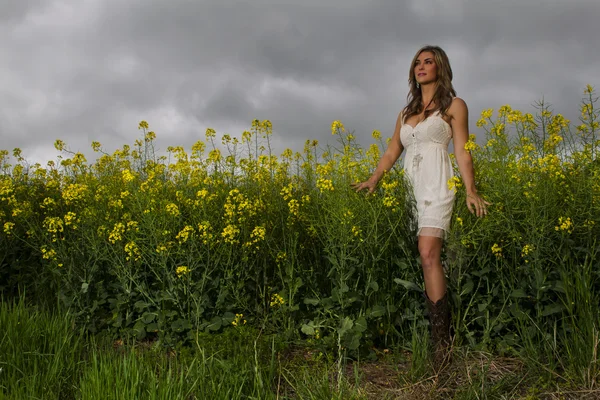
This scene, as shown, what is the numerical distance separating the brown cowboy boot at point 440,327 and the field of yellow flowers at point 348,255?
0.14 meters

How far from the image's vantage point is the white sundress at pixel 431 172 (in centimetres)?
375

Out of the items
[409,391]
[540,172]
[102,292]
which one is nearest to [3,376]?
[102,292]

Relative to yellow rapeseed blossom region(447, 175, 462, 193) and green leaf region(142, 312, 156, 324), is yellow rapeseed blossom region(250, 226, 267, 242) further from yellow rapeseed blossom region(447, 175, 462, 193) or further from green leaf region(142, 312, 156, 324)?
yellow rapeseed blossom region(447, 175, 462, 193)

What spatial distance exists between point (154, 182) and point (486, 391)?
3022 millimetres

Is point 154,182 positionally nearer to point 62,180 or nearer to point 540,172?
point 62,180

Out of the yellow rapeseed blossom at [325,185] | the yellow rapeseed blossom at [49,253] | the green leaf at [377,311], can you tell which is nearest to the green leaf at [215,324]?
the green leaf at [377,311]

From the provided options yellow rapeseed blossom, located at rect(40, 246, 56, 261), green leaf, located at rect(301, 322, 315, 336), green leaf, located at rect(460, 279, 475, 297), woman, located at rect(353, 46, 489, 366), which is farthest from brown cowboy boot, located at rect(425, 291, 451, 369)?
yellow rapeseed blossom, located at rect(40, 246, 56, 261)

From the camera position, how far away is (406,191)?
4.20 metres

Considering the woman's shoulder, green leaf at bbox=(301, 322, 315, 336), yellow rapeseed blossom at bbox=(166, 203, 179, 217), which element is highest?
the woman's shoulder

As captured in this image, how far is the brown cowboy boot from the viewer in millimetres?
3760

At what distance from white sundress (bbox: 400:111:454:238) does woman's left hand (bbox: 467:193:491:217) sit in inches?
6.0

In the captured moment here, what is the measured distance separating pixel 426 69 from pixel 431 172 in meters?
0.80

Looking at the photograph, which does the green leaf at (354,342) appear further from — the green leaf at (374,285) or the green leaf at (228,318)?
the green leaf at (228,318)

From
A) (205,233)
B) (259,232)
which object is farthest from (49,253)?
(259,232)
